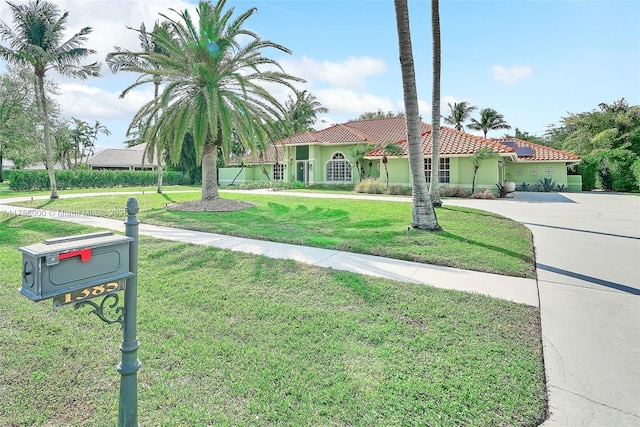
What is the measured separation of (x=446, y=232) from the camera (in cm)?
921

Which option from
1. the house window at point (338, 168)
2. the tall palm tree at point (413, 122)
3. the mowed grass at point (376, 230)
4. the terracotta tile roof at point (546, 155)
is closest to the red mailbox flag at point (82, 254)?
the mowed grass at point (376, 230)

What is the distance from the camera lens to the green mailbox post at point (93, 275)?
1783 mm

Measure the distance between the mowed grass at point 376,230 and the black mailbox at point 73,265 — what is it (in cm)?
564

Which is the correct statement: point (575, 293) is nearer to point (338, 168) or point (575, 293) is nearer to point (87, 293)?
point (87, 293)

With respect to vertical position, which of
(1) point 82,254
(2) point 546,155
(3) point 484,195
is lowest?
(1) point 82,254

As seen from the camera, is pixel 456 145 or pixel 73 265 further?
pixel 456 145

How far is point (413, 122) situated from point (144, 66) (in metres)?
20.0

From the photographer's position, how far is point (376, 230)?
379 inches

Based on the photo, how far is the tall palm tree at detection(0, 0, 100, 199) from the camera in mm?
17359

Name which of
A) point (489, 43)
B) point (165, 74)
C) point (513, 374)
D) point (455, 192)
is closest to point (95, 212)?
point (165, 74)

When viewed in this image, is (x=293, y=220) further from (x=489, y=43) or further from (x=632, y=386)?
(x=489, y=43)

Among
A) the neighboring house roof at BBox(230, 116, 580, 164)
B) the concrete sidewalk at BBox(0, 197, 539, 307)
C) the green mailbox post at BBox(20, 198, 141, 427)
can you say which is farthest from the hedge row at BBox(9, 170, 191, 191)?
the green mailbox post at BBox(20, 198, 141, 427)

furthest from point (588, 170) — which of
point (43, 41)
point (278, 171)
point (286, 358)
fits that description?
point (43, 41)

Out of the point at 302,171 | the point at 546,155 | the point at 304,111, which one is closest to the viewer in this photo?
the point at 546,155
